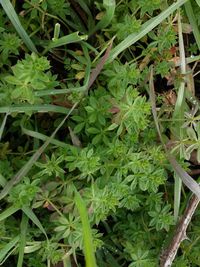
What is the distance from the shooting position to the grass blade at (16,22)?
61.5 inches

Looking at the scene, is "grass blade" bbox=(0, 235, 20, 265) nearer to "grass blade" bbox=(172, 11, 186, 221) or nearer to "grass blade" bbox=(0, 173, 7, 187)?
"grass blade" bbox=(0, 173, 7, 187)

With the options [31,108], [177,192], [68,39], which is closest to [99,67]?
[68,39]

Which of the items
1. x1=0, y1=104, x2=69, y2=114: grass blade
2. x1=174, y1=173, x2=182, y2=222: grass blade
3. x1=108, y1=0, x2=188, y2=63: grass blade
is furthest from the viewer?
x1=174, y1=173, x2=182, y2=222: grass blade

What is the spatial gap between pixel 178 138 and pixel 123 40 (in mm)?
362

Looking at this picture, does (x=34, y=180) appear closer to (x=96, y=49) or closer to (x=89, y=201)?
(x=89, y=201)

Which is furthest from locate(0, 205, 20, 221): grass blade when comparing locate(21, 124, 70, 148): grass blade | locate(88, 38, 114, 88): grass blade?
locate(88, 38, 114, 88): grass blade

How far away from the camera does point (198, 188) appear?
1.68 meters

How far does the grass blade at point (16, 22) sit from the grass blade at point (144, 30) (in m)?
0.26

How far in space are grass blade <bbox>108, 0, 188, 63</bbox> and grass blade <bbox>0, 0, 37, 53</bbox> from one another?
261mm

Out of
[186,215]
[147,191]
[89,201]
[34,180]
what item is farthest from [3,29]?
[186,215]

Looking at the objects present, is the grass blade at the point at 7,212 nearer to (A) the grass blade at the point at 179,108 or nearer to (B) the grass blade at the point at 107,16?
(A) the grass blade at the point at 179,108

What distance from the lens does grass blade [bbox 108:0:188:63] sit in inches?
64.3

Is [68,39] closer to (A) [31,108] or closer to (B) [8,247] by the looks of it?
(A) [31,108]

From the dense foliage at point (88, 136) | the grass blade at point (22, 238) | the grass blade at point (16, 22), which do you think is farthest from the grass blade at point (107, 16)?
the grass blade at point (22, 238)
